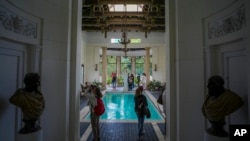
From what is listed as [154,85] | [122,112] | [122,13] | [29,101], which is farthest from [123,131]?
[154,85]

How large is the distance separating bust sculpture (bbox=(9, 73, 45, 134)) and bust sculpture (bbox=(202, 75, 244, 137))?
2.37 metres

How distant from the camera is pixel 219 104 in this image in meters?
2.11

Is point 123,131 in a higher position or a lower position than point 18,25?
lower

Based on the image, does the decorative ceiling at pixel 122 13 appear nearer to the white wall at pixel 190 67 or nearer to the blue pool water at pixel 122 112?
the white wall at pixel 190 67

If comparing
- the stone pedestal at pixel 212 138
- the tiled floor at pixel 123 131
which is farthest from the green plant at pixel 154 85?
the stone pedestal at pixel 212 138

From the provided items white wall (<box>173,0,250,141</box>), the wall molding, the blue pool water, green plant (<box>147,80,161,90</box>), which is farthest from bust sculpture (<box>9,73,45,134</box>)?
green plant (<box>147,80,161,90</box>)

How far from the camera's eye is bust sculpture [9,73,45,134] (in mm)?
2184

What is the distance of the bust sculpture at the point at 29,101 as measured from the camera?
218 cm

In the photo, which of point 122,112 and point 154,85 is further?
point 154,85

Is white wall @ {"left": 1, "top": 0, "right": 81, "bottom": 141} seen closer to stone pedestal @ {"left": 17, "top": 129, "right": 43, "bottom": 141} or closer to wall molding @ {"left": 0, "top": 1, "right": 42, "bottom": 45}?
wall molding @ {"left": 0, "top": 1, "right": 42, "bottom": 45}

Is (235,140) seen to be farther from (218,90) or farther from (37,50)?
(37,50)

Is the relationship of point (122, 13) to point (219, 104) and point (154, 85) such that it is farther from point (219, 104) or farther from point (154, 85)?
point (219, 104)

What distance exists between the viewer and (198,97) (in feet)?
10.1

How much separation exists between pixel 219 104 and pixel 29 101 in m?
2.48
